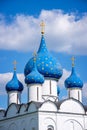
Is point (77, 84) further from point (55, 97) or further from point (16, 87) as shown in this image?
point (16, 87)

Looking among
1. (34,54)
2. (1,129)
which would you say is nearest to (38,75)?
(34,54)

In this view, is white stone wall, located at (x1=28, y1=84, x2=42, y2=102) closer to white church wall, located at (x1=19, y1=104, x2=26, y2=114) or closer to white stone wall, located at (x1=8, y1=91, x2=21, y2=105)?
white church wall, located at (x1=19, y1=104, x2=26, y2=114)

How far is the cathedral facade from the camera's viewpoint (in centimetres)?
3675

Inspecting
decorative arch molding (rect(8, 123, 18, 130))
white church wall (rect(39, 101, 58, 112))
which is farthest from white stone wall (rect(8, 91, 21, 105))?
white church wall (rect(39, 101, 58, 112))

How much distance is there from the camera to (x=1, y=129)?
4150 centimetres

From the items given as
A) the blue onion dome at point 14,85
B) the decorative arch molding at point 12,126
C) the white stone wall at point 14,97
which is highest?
the blue onion dome at point 14,85

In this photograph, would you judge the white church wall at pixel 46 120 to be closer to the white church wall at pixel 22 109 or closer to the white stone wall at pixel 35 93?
the white stone wall at pixel 35 93

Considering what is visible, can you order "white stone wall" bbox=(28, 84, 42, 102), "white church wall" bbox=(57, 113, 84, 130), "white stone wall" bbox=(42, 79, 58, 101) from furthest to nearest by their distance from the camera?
"white stone wall" bbox=(42, 79, 58, 101) → "white stone wall" bbox=(28, 84, 42, 102) → "white church wall" bbox=(57, 113, 84, 130)

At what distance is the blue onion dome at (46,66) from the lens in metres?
40.2

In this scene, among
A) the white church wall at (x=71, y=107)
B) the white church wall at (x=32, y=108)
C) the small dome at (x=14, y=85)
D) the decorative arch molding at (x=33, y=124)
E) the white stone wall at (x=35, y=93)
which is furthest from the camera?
the small dome at (x=14, y=85)

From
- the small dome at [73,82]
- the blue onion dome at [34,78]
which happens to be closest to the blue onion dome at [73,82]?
the small dome at [73,82]

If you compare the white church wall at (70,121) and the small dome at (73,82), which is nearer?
the white church wall at (70,121)

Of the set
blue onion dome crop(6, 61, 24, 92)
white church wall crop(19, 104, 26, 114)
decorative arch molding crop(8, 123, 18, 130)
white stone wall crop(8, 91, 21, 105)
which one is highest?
blue onion dome crop(6, 61, 24, 92)

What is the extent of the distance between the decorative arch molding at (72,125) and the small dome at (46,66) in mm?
4467
